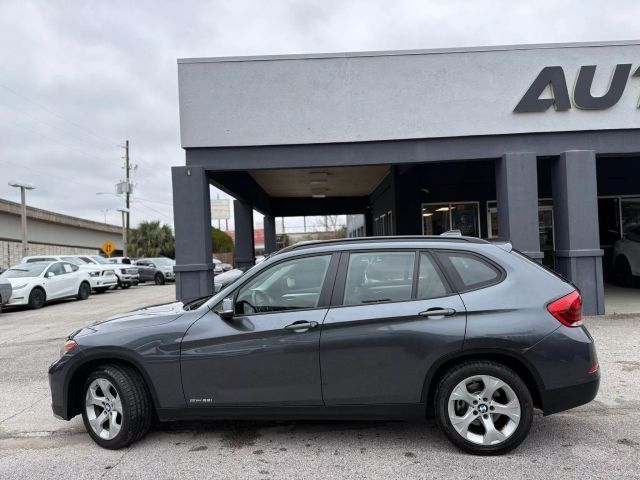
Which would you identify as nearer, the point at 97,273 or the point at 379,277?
the point at 379,277

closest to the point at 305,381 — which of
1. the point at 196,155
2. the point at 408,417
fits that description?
the point at 408,417

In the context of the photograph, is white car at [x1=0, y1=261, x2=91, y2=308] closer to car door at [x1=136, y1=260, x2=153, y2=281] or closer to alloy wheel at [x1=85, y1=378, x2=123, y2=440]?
car door at [x1=136, y1=260, x2=153, y2=281]

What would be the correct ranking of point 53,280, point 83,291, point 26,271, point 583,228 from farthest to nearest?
1. point 83,291
2. point 53,280
3. point 26,271
4. point 583,228

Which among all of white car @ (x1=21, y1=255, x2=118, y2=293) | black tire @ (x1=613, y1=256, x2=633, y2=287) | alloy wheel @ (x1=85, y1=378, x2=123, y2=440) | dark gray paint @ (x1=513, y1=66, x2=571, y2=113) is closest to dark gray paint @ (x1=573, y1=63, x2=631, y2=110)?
dark gray paint @ (x1=513, y1=66, x2=571, y2=113)

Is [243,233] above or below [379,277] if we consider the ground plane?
above

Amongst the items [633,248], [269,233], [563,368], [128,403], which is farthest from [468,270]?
[269,233]

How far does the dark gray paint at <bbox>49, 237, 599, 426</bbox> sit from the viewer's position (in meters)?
3.57

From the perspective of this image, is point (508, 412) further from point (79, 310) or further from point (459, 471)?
point (79, 310)

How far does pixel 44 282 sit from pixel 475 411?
50.5ft

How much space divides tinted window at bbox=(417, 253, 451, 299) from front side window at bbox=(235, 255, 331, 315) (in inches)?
29.7

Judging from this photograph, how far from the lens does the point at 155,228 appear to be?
45812 millimetres

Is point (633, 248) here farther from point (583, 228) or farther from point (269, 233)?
point (269, 233)

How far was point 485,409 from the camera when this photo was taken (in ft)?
11.7

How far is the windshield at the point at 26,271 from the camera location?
15.2m
